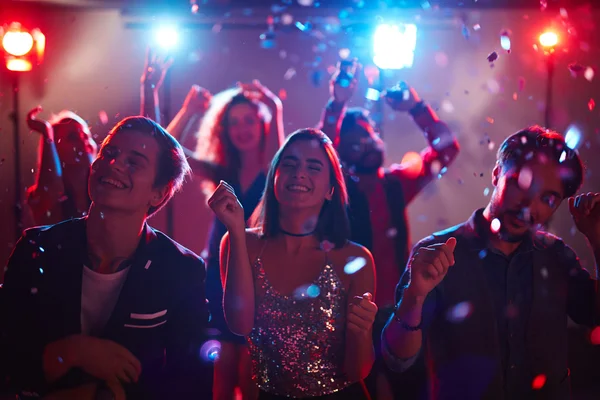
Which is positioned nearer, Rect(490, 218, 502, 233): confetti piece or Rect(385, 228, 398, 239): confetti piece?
Rect(490, 218, 502, 233): confetti piece

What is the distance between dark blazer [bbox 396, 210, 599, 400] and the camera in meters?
1.43

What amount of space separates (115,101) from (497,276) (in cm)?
170

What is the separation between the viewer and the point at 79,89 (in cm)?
197

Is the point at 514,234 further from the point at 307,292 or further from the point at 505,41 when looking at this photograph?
the point at 505,41

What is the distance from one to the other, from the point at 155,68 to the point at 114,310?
1.12 meters

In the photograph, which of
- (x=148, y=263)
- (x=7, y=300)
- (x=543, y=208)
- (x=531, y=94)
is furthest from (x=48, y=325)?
(x=531, y=94)

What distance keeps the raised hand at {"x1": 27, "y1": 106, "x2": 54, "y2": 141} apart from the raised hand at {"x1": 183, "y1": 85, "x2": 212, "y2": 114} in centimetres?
57

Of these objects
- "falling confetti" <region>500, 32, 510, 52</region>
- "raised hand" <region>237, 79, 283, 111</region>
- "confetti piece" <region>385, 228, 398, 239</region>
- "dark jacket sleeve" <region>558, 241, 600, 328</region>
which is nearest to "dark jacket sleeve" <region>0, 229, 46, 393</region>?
"raised hand" <region>237, 79, 283, 111</region>

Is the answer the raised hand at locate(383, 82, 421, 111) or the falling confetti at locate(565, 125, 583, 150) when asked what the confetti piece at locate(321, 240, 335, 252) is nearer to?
the raised hand at locate(383, 82, 421, 111)

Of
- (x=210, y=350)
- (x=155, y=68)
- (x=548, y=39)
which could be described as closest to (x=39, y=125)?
(x=155, y=68)

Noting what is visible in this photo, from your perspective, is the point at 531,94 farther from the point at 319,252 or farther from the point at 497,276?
the point at 319,252

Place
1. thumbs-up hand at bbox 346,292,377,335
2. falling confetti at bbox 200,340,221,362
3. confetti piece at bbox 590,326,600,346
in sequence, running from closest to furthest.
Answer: thumbs-up hand at bbox 346,292,377,335, falling confetti at bbox 200,340,221,362, confetti piece at bbox 590,326,600,346

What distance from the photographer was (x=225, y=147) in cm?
188

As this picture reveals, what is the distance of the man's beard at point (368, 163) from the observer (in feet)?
6.36
